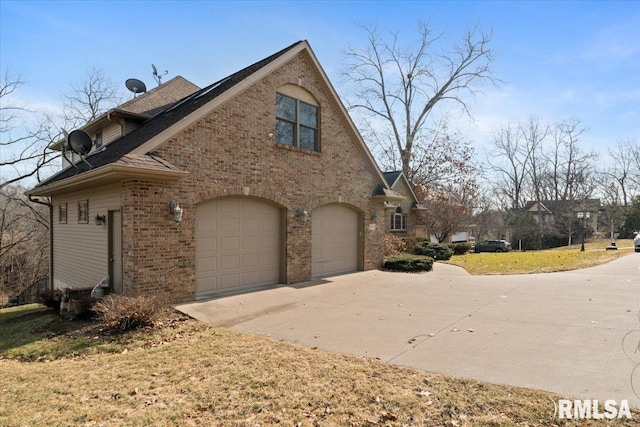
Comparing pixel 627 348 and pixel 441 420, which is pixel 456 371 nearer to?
pixel 441 420

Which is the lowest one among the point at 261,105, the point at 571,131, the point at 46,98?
the point at 261,105

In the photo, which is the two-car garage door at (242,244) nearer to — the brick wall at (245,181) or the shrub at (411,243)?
the brick wall at (245,181)

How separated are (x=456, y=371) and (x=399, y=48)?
32107mm

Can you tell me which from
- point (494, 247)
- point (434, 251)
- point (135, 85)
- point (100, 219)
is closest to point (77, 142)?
point (100, 219)

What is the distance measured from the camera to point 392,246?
1898cm

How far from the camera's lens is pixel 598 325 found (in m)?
6.61

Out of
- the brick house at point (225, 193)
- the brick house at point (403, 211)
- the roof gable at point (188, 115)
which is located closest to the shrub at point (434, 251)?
the brick house at point (403, 211)

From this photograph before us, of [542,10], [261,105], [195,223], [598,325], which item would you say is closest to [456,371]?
[598,325]

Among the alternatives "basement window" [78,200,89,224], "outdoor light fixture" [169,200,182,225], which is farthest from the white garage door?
"basement window" [78,200,89,224]

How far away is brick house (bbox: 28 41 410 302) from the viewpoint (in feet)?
26.8

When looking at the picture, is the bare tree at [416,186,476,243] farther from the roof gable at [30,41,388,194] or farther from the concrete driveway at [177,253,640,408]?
the roof gable at [30,41,388,194]

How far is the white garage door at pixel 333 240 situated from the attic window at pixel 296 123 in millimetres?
2351

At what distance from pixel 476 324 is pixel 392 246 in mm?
12231

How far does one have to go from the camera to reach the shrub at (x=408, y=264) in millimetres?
14492
